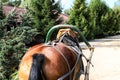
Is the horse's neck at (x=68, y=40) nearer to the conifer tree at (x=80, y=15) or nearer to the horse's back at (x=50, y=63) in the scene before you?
the horse's back at (x=50, y=63)

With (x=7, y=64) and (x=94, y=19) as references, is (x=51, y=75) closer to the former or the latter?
(x=7, y=64)

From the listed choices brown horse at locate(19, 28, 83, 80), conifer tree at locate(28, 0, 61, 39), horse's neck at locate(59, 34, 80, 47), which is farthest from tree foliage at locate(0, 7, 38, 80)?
conifer tree at locate(28, 0, 61, 39)

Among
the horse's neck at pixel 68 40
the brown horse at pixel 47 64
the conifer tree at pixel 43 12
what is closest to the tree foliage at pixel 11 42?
the horse's neck at pixel 68 40

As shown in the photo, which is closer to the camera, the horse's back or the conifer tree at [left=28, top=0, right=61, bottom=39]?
the horse's back

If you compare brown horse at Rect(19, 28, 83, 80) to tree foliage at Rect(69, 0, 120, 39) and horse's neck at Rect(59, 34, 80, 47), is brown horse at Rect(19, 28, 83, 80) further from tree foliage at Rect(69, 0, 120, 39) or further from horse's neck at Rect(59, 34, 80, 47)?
tree foliage at Rect(69, 0, 120, 39)

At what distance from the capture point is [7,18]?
859 centimetres

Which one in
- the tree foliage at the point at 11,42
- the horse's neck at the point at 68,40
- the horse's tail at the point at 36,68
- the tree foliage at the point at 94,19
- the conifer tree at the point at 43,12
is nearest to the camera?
the horse's tail at the point at 36,68

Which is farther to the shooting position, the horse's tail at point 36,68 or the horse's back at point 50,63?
the horse's back at point 50,63

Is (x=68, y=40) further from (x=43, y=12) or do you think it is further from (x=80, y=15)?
(x=80, y=15)

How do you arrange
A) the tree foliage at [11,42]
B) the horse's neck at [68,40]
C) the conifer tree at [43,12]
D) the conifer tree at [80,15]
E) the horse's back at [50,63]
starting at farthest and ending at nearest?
the conifer tree at [80,15] → the conifer tree at [43,12] → the tree foliage at [11,42] → the horse's neck at [68,40] → the horse's back at [50,63]

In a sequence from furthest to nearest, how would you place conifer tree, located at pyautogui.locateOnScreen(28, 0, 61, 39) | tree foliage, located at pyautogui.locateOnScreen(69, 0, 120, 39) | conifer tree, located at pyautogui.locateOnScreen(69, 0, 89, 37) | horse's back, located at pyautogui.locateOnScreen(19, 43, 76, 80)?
1. tree foliage, located at pyautogui.locateOnScreen(69, 0, 120, 39)
2. conifer tree, located at pyautogui.locateOnScreen(69, 0, 89, 37)
3. conifer tree, located at pyautogui.locateOnScreen(28, 0, 61, 39)
4. horse's back, located at pyautogui.locateOnScreen(19, 43, 76, 80)

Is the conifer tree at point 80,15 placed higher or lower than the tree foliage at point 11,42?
lower

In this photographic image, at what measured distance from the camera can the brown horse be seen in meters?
4.24

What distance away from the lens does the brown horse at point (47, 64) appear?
A: 424 centimetres
